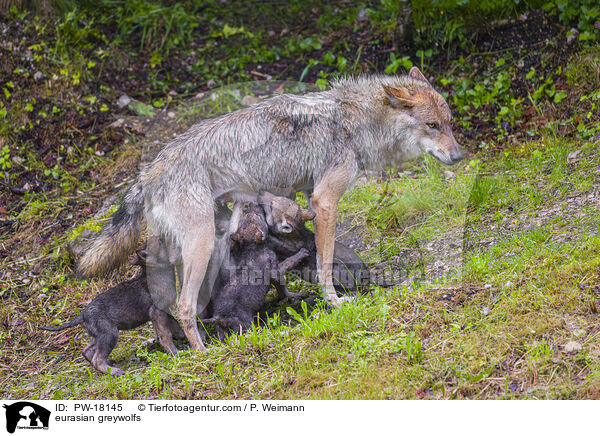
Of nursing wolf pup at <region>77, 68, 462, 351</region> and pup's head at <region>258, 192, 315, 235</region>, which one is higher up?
nursing wolf pup at <region>77, 68, 462, 351</region>

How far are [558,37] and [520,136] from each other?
1732 millimetres

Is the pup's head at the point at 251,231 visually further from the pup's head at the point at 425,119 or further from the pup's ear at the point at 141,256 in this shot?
the pup's head at the point at 425,119

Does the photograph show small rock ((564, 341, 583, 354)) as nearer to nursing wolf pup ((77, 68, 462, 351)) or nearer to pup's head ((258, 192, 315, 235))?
nursing wolf pup ((77, 68, 462, 351))

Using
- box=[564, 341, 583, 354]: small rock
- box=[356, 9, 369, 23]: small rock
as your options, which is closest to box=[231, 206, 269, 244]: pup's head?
box=[564, 341, 583, 354]: small rock

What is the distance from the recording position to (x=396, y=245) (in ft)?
21.3

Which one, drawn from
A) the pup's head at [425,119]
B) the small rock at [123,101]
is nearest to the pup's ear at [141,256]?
the pup's head at [425,119]

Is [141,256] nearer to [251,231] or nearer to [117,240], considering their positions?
[117,240]

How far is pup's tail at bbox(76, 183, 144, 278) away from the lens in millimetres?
5668

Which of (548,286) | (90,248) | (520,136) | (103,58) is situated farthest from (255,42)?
(548,286)

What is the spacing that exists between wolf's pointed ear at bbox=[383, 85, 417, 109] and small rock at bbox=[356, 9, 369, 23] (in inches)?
183

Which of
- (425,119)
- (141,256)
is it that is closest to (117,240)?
(141,256)

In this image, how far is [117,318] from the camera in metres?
5.29

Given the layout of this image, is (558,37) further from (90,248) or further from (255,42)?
(90,248)

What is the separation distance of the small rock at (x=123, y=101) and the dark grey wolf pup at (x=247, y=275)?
14.2 ft
